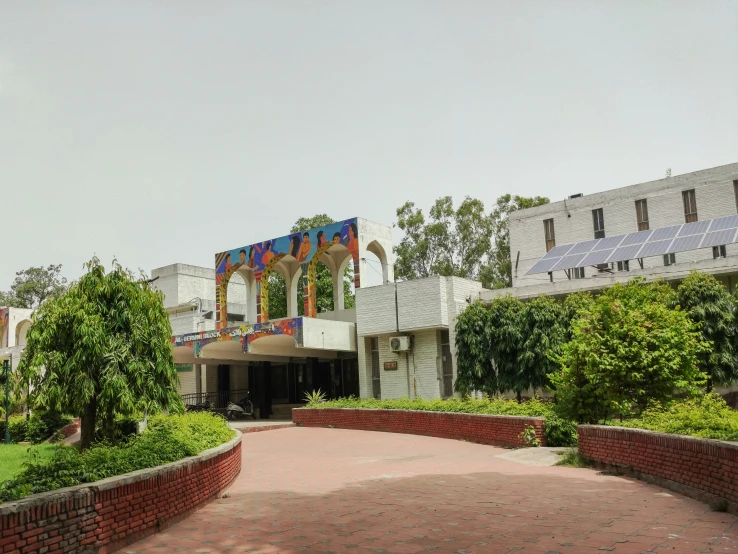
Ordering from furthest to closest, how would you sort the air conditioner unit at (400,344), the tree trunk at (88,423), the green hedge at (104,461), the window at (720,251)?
the window at (720,251) → the air conditioner unit at (400,344) → the tree trunk at (88,423) → the green hedge at (104,461)

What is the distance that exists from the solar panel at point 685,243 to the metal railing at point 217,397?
19.2m

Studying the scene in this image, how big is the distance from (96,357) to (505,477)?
787 cm

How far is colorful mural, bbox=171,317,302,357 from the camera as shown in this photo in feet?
77.3

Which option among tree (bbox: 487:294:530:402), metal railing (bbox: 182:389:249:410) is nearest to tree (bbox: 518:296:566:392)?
tree (bbox: 487:294:530:402)

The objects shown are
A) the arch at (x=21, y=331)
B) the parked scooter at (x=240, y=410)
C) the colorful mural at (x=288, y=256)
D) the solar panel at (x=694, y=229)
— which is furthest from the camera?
the arch at (x=21, y=331)

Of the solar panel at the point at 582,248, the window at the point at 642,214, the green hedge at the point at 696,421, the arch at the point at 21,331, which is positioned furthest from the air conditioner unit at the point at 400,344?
the arch at the point at 21,331

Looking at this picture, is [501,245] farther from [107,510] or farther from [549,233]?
[107,510]

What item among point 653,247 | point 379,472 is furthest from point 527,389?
point 379,472

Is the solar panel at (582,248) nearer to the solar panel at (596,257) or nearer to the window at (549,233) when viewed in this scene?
the solar panel at (596,257)

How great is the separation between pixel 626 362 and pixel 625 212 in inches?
805

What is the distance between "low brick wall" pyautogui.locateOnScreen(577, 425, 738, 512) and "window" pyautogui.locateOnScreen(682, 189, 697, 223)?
2055 centimetres

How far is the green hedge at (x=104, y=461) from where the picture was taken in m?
6.20

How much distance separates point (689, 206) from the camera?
A: 29.8 m

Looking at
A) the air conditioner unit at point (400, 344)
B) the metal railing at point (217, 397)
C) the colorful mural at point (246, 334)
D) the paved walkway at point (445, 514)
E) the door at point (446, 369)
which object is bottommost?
the paved walkway at point (445, 514)
